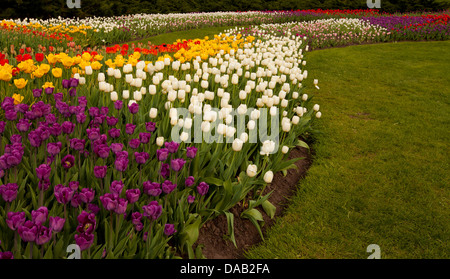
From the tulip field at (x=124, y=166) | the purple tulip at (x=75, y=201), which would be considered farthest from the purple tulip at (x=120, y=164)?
the purple tulip at (x=75, y=201)

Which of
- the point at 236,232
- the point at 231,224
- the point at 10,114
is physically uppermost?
the point at 10,114

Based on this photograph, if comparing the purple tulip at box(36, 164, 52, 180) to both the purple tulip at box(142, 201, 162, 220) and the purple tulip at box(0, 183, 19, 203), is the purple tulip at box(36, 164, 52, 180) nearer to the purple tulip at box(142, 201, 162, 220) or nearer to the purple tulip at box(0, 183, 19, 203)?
the purple tulip at box(0, 183, 19, 203)

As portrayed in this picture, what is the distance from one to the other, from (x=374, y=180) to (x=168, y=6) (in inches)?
892

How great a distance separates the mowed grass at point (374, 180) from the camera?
128 inches

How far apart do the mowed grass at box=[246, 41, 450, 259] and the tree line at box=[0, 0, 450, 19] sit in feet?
53.5

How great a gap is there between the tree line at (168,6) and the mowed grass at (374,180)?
16300 mm

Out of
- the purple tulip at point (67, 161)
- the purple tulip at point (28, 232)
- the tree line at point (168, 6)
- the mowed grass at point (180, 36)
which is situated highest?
the tree line at point (168, 6)

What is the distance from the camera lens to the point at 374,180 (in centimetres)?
443

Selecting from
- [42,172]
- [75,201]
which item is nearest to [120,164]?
[75,201]

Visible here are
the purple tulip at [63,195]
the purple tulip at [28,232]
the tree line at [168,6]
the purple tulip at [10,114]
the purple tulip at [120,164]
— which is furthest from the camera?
the tree line at [168,6]

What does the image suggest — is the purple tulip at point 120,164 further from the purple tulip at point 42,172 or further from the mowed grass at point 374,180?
the mowed grass at point 374,180

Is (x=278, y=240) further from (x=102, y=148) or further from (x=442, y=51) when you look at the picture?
(x=442, y=51)

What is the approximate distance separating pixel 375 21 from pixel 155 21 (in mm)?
11157

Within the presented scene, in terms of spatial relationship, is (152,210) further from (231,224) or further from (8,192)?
(231,224)
